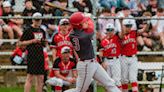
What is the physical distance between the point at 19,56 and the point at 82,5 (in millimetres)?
1955

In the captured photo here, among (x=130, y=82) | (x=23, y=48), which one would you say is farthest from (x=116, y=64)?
(x=23, y=48)

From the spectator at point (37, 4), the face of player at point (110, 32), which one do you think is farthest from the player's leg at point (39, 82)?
the spectator at point (37, 4)

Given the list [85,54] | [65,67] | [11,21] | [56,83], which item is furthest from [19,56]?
[85,54]

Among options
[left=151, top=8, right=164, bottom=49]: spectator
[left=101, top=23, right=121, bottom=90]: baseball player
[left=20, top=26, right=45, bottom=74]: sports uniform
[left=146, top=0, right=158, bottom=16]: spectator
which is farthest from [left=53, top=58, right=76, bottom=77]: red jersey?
[left=146, top=0, right=158, bottom=16]: spectator

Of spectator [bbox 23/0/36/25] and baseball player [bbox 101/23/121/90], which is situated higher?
spectator [bbox 23/0/36/25]

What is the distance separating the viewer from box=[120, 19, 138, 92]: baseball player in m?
12.5

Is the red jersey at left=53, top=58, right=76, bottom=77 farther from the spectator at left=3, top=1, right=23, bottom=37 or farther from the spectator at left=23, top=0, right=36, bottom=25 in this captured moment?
the spectator at left=3, top=1, right=23, bottom=37

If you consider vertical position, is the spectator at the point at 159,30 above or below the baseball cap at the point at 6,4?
Answer: below

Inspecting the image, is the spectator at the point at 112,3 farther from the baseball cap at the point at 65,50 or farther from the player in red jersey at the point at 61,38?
the baseball cap at the point at 65,50

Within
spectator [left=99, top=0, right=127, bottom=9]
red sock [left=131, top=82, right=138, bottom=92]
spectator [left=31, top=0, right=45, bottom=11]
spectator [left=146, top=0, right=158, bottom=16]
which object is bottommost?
red sock [left=131, top=82, right=138, bottom=92]

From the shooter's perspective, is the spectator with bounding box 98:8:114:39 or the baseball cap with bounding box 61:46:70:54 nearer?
the baseball cap with bounding box 61:46:70:54

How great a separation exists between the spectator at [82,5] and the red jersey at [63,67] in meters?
2.22

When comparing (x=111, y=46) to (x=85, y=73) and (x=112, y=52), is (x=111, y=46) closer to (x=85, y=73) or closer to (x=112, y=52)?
(x=112, y=52)

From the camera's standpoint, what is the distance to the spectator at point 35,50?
11.9m
